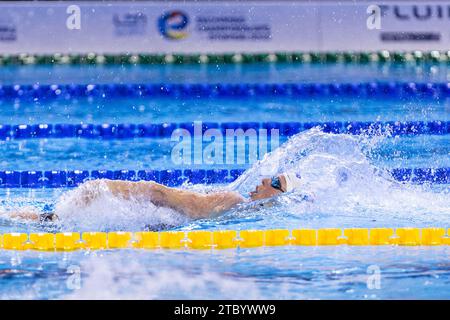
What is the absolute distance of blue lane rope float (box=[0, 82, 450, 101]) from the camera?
6.39 m

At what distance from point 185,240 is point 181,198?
0.23 m

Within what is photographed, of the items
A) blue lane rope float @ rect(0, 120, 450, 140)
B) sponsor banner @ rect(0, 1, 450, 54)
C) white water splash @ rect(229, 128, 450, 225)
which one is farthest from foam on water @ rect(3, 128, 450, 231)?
sponsor banner @ rect(0, 1, 450, 54)

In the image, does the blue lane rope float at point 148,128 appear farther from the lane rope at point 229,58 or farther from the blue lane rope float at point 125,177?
the lane rope at point 229,58

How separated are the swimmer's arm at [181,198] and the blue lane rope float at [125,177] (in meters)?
1.45

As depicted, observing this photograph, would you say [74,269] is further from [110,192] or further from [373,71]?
[373,71]

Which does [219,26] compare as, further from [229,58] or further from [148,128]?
[148,128]

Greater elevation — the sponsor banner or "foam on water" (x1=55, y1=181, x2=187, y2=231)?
the sponsor banner

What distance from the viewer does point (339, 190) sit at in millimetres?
3930

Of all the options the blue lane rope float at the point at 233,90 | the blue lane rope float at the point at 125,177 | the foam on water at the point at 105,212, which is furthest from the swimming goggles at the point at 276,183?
the blue lane rope float at the point at 233,90

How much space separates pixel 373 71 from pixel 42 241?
4325 millimetres

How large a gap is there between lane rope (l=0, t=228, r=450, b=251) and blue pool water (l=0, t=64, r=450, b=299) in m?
0.07

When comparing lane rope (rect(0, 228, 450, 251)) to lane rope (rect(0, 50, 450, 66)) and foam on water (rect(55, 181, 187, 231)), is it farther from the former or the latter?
lane rope (rect(0, 50, 450, 66))

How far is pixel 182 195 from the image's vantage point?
3.49 m

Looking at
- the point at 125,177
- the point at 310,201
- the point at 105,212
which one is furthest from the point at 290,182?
the point at 125,177
